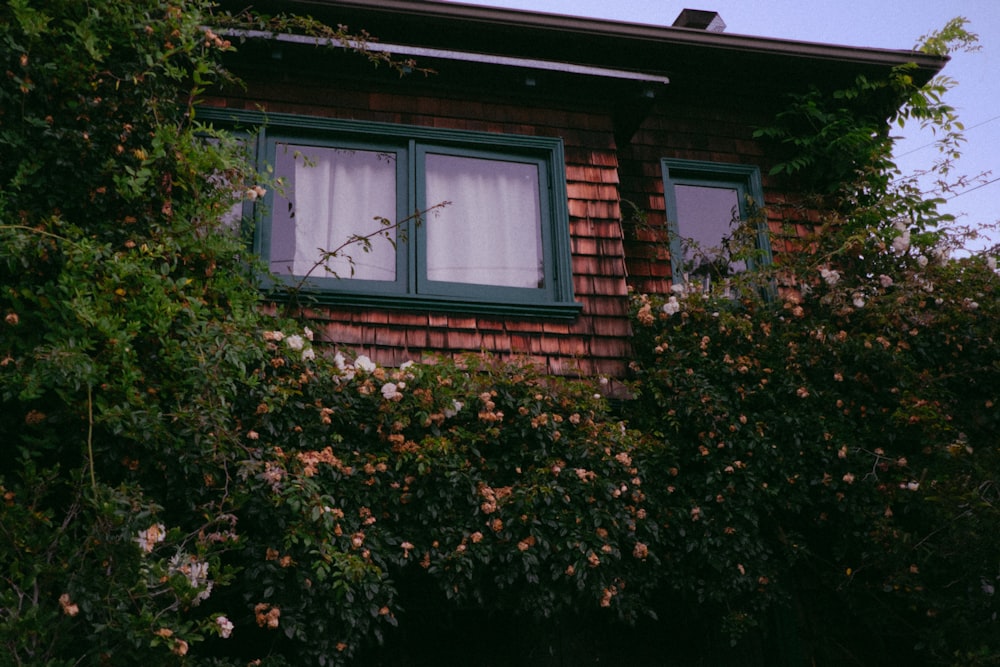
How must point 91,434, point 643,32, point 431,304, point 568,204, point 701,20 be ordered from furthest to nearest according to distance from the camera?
point 701,20
point 643,32
point 568,204
point 431,304
point 91,434

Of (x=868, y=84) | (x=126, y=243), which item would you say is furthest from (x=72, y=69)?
(x=868, y=84)

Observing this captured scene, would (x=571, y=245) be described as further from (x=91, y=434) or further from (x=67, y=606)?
(x=67, y=606)

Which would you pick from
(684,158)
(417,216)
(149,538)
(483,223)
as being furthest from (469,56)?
(149,538)

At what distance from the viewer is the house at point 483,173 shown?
7.14m

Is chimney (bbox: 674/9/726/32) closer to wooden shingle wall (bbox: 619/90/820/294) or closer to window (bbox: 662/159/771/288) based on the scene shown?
wooden shingle wall (bbox: 619/90/820/294)

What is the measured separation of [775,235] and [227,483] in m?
5.30

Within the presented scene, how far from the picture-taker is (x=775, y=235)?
8.33 metres

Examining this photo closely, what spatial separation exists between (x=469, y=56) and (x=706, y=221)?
266 cm

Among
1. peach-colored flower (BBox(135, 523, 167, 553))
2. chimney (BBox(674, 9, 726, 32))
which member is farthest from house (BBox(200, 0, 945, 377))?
peach-colored flower (BBox(135, 523, 167, 553))

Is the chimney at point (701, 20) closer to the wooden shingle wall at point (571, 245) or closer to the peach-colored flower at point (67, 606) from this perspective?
the wooden shingle wall at point (571, 245)

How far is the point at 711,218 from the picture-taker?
8711 mm

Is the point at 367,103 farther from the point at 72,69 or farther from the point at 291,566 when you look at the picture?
the point at 291,566

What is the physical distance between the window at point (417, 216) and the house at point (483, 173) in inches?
0.5

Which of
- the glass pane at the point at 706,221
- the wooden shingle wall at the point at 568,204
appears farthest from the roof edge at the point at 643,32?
the glass pane at the point at 706,221
